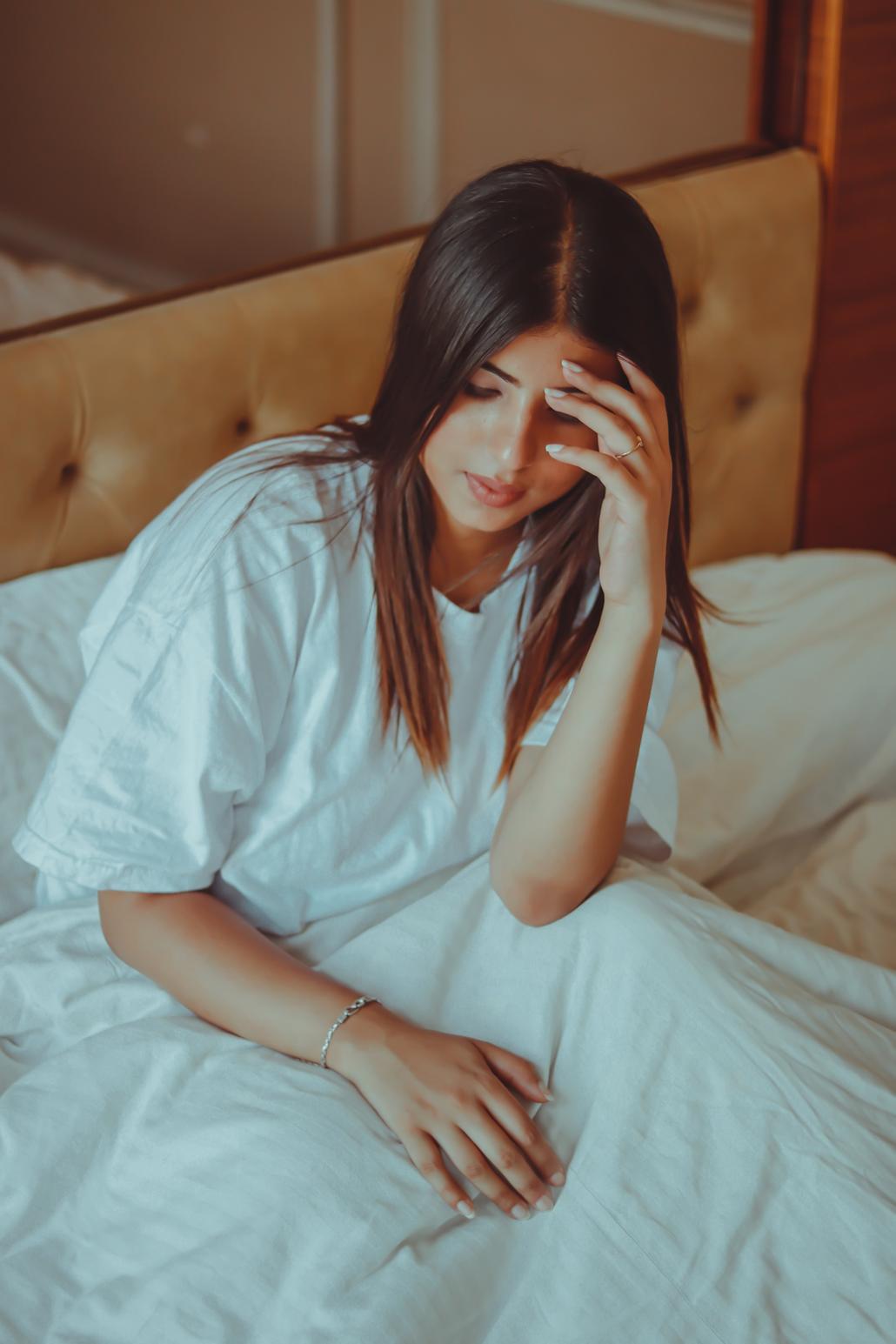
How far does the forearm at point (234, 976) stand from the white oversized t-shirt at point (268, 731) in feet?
0.08

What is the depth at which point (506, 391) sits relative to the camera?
950mm

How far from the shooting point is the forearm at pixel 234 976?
96 centimetres

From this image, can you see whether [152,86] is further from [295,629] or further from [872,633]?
[872,633]

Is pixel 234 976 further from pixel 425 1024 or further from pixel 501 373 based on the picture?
pixel 501 373

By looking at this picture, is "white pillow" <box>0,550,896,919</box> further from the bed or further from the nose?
the nose

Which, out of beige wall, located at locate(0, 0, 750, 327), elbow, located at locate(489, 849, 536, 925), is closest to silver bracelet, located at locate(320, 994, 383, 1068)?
elbow, located at locate(489, 849, 536, 925)

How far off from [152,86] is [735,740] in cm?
99

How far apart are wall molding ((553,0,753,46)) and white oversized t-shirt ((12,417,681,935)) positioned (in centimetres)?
91

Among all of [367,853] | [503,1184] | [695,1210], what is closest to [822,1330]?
[695,1210]

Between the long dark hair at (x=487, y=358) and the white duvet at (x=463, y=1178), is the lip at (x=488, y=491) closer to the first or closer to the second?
the long dark hair at (x=487, y=358)

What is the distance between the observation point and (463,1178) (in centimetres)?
90

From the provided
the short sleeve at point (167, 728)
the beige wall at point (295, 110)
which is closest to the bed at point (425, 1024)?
the short sleeve at point (167, 728)

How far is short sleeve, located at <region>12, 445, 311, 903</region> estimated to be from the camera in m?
0.97

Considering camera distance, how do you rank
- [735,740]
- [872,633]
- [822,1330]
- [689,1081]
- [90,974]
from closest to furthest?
[822,1330] → [689,1081] → [90,974] → [735,740] → [872,633]
